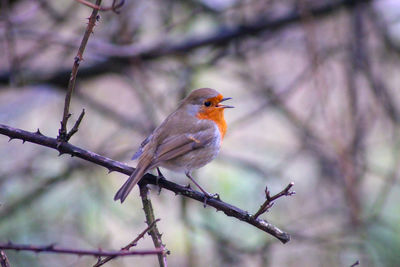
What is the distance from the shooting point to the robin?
338cm

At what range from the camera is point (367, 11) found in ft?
18.1

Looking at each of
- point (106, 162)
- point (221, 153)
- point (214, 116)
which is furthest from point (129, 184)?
point (221, 153)

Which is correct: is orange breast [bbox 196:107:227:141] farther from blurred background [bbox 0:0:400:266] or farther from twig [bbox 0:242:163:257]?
twig [bbox 0:242:163:257]

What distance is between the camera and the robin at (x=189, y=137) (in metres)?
3.38

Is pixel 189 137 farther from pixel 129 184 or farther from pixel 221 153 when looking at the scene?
pixel 221 153

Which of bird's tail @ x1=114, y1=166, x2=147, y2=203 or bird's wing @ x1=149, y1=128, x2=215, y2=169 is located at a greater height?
bird's wing @ x1=149, y1=128, x2=215, y2=169

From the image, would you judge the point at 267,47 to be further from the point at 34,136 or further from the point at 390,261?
the point at 34,136

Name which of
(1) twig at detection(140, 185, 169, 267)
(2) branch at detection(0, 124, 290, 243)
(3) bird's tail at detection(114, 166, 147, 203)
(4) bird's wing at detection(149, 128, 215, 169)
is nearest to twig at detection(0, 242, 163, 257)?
(1) twig at detection(140, 185, 169, 267)

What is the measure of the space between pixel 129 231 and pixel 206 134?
2.96 meters

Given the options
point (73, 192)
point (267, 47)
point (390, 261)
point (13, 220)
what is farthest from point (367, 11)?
point (13, 220)

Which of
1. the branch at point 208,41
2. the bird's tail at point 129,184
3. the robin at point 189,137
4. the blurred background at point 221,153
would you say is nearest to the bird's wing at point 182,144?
the robin at point 189,137

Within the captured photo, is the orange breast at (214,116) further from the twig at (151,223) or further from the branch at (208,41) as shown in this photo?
the twig at (151,223)

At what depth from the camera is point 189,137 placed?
3.68m

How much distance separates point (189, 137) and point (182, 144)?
111mm
